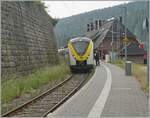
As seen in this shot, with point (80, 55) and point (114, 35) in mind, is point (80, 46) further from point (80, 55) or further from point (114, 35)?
point (114, 35)

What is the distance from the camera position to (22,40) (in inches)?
1043

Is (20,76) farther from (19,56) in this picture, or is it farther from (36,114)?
(36,114)

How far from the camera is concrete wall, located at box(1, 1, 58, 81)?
22.2 m

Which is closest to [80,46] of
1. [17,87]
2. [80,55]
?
[80,55]

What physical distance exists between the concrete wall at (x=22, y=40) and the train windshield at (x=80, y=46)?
260 centimetres

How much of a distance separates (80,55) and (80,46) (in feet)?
2.66

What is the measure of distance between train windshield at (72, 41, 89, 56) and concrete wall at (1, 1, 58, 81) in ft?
8.54

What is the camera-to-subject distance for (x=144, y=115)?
11094 mm

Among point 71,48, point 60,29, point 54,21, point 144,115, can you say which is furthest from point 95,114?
point 60,29

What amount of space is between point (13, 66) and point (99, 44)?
75.1 metres

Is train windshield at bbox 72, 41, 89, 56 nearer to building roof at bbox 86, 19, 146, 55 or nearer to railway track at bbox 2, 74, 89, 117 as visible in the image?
railway track at bbox 2, 74, 89, 117

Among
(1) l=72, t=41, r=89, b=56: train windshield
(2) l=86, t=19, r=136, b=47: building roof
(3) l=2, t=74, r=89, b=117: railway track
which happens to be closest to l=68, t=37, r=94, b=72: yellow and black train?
(1) l=72, t=41, r=89, b=56: train windshield

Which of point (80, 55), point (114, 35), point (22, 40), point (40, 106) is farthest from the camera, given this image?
point (114, 35)

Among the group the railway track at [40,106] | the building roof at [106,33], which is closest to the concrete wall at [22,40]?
the railway track at [40,106]
